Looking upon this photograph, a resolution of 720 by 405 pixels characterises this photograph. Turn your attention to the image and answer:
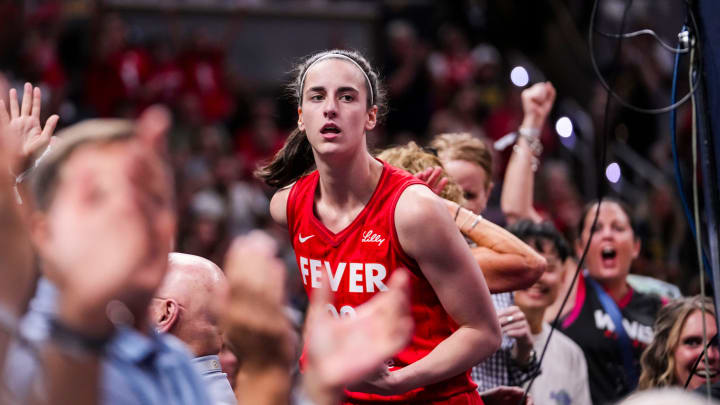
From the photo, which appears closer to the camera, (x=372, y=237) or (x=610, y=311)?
(x=372, y=237)

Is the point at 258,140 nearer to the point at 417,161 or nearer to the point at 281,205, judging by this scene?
the point at 417,161

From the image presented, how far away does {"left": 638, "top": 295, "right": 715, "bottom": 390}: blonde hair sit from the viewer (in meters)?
4.28

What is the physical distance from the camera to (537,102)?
497 cm

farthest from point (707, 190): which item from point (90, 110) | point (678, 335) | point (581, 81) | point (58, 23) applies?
point (581, 81)

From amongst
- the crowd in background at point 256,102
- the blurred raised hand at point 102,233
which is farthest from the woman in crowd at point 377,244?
the crowd in background at point 256,102

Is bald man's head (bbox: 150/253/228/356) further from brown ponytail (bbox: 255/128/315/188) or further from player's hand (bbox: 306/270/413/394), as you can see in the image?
player's hand (bbox: 306/270/413/394)

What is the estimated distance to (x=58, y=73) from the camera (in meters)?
9.73

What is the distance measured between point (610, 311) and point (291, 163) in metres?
2.06

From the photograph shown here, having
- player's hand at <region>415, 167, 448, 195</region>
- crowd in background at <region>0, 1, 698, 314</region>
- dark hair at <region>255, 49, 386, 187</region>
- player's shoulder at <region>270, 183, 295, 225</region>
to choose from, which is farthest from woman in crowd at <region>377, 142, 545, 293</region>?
crowd in background at <region>0, 1, 698, 314</region>

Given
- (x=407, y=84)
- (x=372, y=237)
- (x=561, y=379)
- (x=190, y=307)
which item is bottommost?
(x=561, y=379)

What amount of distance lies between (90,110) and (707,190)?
7.78 metres

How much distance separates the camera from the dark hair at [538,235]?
4.92 metres

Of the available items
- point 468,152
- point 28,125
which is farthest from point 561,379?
point 28,125

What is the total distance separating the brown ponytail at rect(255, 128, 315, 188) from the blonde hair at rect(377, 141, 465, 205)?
0.39 meters
